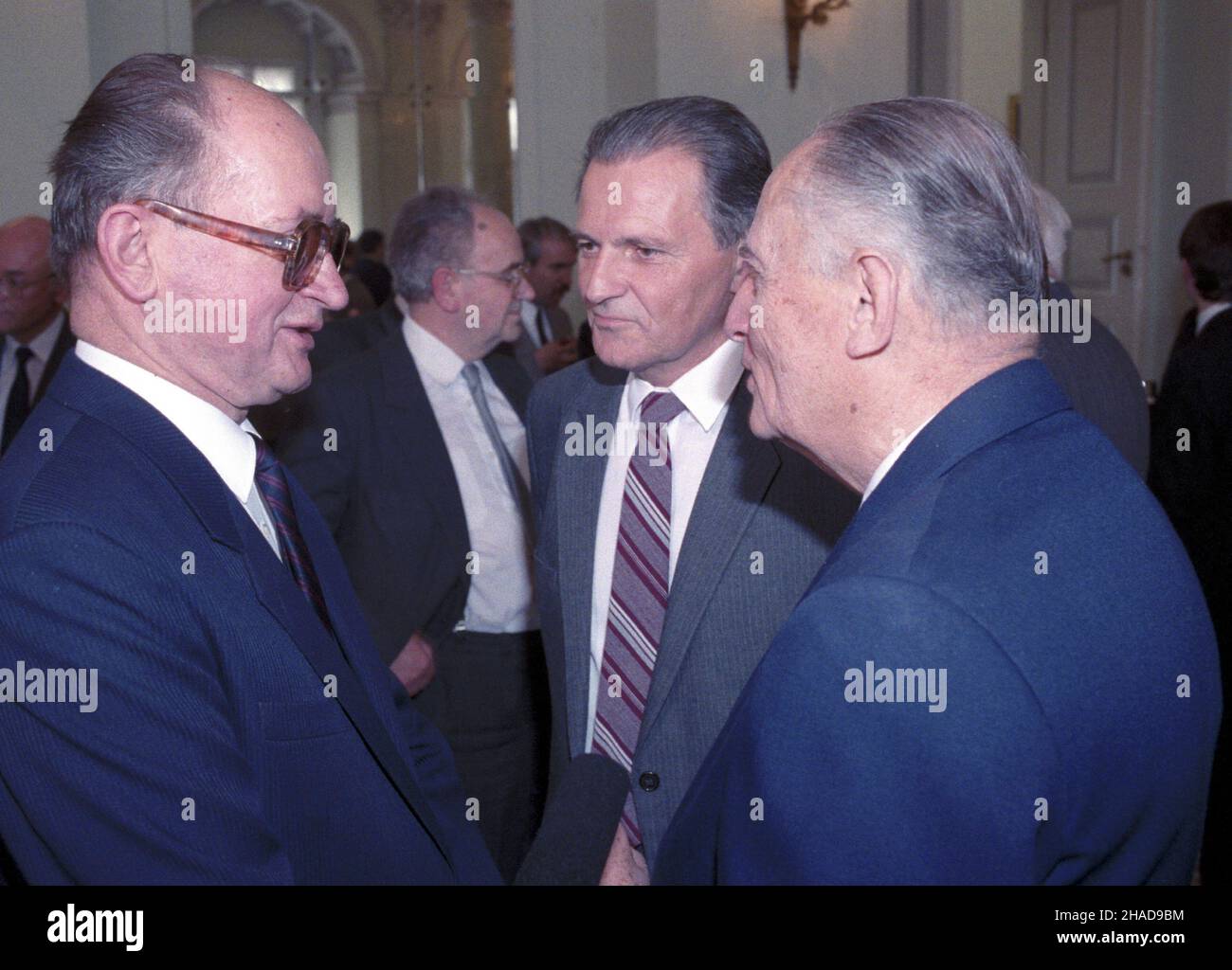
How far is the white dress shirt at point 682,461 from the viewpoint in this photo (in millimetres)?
1851

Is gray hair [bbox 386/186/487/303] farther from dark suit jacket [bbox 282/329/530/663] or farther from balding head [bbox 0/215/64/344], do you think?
balding head [bbox 0/215/64/344]

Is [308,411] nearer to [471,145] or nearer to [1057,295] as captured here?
[1057,295]

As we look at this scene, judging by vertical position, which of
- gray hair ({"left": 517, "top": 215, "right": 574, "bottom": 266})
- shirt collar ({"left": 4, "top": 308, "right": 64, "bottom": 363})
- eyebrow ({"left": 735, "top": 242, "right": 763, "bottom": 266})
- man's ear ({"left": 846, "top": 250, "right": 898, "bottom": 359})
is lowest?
shirt collar ({"left": 4, "top": 308, "right": 64, "bottom": 363})

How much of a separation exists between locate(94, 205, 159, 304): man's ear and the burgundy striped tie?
31.8 inches

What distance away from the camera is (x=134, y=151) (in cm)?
132

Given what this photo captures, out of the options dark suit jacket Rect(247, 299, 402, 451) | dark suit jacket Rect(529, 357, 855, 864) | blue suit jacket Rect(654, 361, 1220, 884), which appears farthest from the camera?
dark suit jacket Rect(247, 299, 402, 451)

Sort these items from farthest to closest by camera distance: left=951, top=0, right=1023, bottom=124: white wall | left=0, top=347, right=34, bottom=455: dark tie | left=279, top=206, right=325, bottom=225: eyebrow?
left=951, top=0, right=1023, bottom=124: white wall, left=0, top=347, right=34, bottom=455: dark tie, left=279, top=206, right=325, bottom=225: eyebrow

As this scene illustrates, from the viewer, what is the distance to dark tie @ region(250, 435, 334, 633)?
143cm

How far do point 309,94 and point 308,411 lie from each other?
5.98 metres

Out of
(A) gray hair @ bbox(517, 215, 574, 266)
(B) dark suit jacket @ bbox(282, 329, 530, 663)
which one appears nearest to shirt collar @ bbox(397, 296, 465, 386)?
(B) dark suit jacket @ bbox(282, 329, 530, 663)

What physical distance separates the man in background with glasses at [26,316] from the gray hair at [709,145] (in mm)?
2392

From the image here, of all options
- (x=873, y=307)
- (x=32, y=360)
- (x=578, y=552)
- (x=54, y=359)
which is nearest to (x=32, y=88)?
(x=32, y=360)

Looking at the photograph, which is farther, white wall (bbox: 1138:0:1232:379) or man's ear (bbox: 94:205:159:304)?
white wall (bbox: 1138:0:1232:379)
